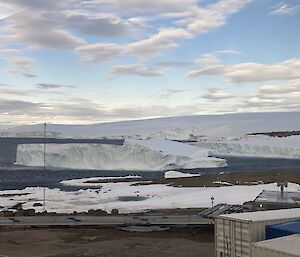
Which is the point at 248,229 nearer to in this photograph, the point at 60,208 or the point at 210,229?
the point at 210,229

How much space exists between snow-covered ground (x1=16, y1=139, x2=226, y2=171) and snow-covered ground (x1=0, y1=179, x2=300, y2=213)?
26.8m

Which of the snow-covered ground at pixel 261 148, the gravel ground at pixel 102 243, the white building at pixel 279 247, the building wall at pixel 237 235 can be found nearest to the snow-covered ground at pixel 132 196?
the gravel ground at pixel 102 243

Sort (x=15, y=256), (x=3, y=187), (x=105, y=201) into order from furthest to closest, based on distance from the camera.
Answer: (x=3, y=187) < (x=105, y=201) < (x=15, y=256)

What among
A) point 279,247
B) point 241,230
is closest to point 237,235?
point 241,230

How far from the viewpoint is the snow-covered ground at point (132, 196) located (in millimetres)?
38750

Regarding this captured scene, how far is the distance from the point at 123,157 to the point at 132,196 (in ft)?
117

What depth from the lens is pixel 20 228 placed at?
28.4m

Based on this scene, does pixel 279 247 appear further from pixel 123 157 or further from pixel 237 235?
pixel 123 157

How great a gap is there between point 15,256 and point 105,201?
70.3 ft

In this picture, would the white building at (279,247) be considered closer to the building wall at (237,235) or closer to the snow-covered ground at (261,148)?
the building wall at (237,235)

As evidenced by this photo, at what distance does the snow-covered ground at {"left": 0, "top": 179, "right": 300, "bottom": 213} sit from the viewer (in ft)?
127

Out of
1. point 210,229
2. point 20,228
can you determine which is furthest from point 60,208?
point 210,229

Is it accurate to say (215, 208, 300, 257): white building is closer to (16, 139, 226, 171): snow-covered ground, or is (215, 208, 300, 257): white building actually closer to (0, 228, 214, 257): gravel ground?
(0, 228, 214, 257): gravel ground

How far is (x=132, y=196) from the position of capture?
150ft
